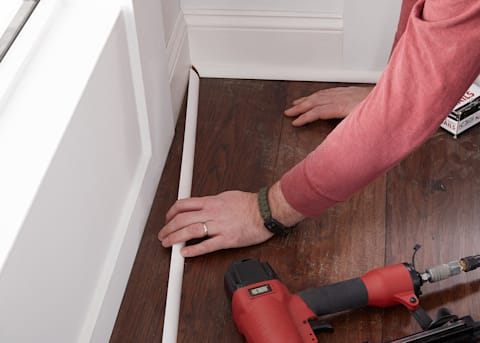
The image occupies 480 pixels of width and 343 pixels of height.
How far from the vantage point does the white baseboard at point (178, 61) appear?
1.94m

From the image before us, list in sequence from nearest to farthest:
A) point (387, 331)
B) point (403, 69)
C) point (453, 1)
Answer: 1. point (453, 1)
2. point (403, 69)
3. point (387, 331)

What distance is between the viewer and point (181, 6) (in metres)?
2.06

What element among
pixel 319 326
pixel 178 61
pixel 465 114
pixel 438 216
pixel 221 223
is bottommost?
pixel 319 326

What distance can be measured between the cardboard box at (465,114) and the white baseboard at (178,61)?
71cm

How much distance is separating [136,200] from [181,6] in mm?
689

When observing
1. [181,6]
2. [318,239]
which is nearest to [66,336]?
[318,239]

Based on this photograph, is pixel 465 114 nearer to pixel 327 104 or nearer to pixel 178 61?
pixel 327 104

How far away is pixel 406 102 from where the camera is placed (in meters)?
1.23

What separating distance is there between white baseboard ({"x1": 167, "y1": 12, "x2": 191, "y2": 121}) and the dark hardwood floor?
0.06 meters

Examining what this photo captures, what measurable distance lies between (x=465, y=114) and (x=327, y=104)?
14.0 inches

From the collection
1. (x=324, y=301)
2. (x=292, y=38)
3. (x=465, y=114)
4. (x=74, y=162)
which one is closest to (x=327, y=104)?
(x=292, y=38)

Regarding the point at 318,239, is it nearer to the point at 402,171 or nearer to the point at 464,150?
the point at 402,171

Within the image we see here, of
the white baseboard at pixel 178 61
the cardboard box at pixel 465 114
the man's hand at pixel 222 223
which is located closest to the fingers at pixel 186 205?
the man's hand at pixel 222 223

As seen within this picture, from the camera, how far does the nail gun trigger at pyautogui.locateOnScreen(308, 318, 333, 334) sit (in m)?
1.45
